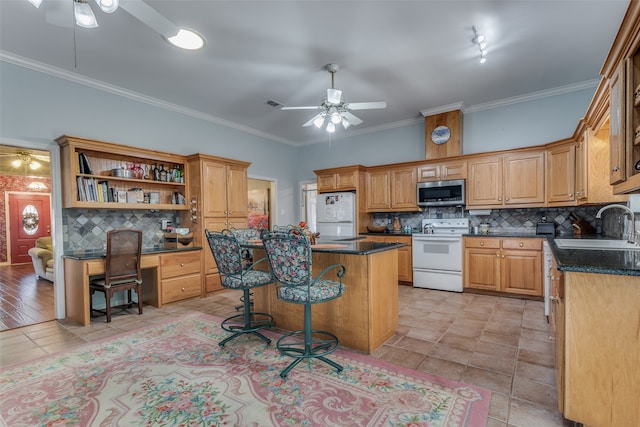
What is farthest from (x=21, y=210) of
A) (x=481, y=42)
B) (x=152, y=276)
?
(x=481, y=42)

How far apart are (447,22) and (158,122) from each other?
4038 mm

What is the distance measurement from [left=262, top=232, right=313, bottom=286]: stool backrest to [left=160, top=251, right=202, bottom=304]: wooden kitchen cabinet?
97.6 inches

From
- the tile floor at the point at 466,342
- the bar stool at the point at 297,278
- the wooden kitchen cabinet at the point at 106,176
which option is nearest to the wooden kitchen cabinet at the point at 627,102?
the tile floor at the point at 466,342

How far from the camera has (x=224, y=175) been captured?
4.81 meters

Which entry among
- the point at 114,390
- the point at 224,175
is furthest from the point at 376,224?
the point at 114,390

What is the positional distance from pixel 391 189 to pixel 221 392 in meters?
4.31

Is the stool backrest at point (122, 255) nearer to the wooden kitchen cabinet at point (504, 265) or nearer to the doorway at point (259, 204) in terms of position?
the doorway at point (259, 204)

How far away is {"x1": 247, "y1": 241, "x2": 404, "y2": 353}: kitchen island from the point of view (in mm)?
2512

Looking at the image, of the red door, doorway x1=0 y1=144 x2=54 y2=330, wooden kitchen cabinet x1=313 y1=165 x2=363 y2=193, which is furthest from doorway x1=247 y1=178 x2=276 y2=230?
the red door

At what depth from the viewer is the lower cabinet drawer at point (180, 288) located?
399cm

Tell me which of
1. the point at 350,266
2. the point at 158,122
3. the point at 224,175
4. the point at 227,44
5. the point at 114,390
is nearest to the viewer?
the point at 114,390

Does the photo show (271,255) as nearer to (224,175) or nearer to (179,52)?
(179,52)

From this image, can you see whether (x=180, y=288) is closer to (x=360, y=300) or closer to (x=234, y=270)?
(x=234, y=270)

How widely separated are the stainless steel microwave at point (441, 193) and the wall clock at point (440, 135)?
690 mm
